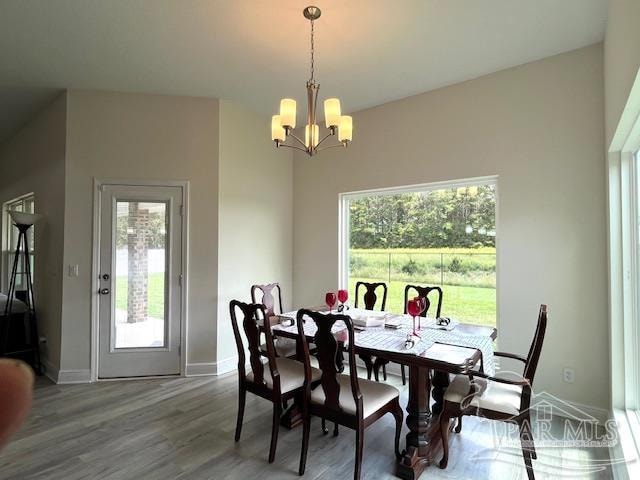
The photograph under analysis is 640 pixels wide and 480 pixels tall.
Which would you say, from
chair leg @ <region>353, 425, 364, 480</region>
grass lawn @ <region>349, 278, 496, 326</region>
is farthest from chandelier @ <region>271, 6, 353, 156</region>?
grass lawn @ <region>349, 278, 496, 326</region>

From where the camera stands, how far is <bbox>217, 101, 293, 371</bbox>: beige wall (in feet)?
12.9

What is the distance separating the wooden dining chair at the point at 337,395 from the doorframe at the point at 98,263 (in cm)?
203

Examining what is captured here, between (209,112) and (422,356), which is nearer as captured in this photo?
(422,356)

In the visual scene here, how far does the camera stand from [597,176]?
2.75 m

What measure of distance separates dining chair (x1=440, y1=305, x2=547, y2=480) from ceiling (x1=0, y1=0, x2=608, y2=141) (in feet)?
6.84

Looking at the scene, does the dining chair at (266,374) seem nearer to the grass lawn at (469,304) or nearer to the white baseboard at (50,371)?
the grass lawn at (469,304)

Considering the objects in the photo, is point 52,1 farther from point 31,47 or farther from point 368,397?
point 368,397

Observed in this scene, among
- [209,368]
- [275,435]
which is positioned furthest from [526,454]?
[209,368]

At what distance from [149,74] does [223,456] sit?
3.33 m

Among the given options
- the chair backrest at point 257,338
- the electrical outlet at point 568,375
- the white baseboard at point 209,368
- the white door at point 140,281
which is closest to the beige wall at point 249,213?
the white baseboard at point 209,368

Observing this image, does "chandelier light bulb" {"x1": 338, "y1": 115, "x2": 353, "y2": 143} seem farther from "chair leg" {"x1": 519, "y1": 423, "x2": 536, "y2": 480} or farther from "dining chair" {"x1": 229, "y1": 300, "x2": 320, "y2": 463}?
"chair leg" {"x1": 519, "y1": 423, "x2": 536, "y2": 480}

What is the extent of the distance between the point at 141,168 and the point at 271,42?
1.95 m

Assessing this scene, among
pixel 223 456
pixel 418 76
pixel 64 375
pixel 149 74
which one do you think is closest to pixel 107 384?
pixel 64 375

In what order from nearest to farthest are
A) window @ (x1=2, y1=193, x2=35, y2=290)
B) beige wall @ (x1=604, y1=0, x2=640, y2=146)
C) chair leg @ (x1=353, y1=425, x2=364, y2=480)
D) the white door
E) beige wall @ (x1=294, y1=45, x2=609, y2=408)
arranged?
beige wall @ (x1=604, y1=0, x2=640, y2=146), chair leg @ (x1=353, y1=425, x2=364, y2=480), beige wall @ (x1=294, y1=45, x2=609, y2=408), the white door, window @ (x1=2, y1=193, x2=35, y2=290)
